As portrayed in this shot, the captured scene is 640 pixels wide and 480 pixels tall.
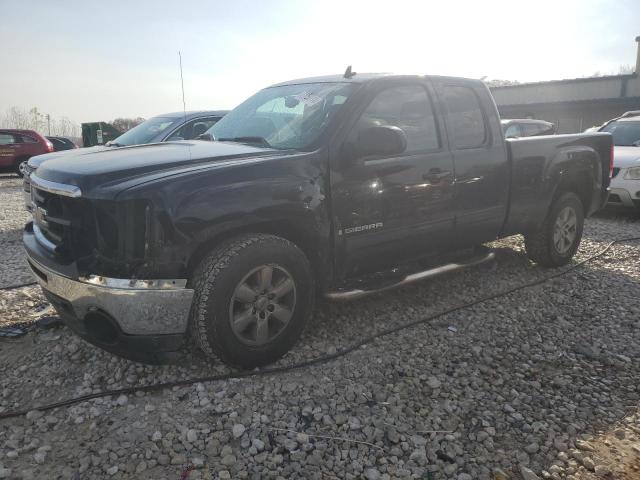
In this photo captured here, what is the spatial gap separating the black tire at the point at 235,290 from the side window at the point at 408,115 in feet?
3.88

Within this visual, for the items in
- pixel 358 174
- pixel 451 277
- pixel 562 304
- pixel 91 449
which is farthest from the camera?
pixel 451 277

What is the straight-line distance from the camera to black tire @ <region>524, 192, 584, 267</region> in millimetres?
5262

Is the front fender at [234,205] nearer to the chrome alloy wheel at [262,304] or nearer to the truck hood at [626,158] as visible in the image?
the chrome alloy wheel at [262,304]

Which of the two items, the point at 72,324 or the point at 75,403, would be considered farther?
the point at 72,324

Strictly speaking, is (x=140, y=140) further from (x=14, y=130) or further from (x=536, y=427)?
(x=14, y=130)

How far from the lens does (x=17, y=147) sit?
16.6 metres

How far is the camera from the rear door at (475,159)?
13.7ft

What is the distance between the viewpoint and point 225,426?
2674 millimetres

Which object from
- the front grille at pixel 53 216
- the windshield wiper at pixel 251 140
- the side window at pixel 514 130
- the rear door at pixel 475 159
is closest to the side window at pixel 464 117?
the rear door at pixel 475 159

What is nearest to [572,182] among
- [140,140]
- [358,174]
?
[358,174]

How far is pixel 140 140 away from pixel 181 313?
4.95 meters

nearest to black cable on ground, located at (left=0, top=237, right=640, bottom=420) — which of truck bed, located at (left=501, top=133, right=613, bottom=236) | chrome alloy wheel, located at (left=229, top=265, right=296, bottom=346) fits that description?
chrome alloy wheel, located at (left=229, top=265, right=296, bottom=346)

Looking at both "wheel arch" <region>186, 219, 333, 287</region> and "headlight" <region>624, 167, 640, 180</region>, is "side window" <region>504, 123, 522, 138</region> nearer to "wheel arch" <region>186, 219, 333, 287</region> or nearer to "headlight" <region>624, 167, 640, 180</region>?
"headlight" <region>624, 167, 640, 180</region>

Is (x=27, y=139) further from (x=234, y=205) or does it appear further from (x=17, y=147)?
(x=234, y=205)
